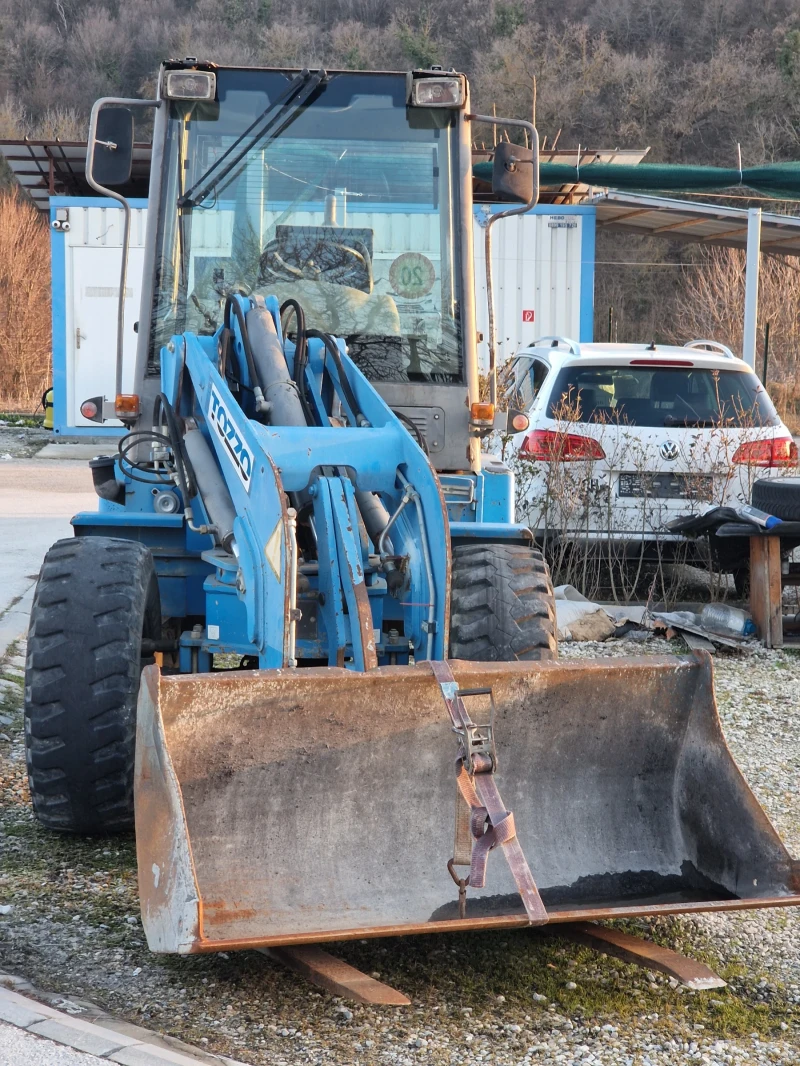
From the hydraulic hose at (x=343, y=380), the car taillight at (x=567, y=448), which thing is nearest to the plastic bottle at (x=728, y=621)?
the car taillight at (x=567, y=448)

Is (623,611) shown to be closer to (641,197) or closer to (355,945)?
(355,945)

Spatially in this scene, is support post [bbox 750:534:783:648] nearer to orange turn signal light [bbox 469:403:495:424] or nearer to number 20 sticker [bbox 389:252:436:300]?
orange turn signal light [bbox 469:403:495:424]

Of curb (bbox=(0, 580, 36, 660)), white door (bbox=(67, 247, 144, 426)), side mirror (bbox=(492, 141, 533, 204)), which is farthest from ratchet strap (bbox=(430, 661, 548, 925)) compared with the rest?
white door (bbox=(67, 247, 144, 426))

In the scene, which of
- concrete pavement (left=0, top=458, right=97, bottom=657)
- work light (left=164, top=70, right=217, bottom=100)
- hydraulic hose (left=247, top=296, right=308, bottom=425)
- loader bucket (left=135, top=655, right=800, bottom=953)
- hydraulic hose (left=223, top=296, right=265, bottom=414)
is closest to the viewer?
loader bucket (left=135, top=655, right=800, bottom=953)

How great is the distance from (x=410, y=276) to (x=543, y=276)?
12679 millimetres

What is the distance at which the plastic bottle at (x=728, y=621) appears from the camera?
26.4 ft

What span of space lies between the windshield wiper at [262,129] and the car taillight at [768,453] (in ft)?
14.1

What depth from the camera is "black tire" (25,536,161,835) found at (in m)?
4.24

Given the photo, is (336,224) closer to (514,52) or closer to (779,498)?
(779,498)

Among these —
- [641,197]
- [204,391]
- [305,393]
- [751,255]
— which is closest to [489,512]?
[305,393]

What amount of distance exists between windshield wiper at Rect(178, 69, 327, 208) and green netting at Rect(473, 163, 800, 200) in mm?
→ 11092

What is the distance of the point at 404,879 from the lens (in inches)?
147

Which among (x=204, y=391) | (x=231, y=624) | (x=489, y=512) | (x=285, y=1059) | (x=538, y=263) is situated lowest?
(x=285, y=1059)

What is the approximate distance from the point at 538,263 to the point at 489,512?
1276 centimetres
